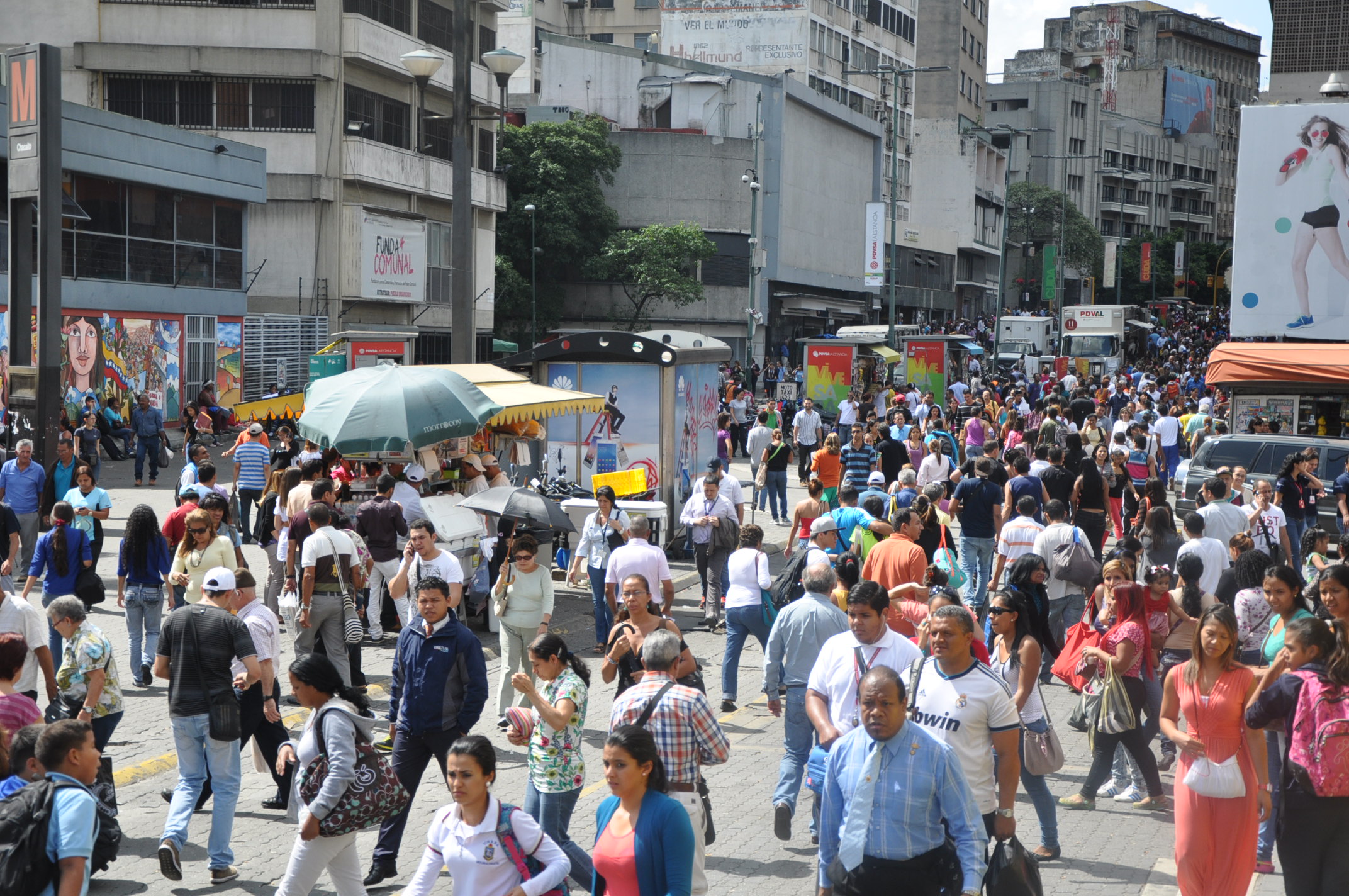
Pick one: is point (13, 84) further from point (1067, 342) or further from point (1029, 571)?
point (1067, 342)

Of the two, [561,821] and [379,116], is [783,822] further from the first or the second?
[379,116]

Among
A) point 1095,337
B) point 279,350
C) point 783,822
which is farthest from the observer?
point 1095,337

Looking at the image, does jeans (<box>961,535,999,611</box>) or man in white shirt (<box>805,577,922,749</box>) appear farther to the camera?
jeans (<box>961,535,999,611</box>)

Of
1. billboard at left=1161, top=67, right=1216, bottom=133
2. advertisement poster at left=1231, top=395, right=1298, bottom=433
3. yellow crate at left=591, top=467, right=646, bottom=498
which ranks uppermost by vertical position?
billboard at left=1161, top=67, right=1216, bottom=133

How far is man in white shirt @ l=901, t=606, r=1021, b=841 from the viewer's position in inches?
230

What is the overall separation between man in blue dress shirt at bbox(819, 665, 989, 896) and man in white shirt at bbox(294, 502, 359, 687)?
5.83 metres

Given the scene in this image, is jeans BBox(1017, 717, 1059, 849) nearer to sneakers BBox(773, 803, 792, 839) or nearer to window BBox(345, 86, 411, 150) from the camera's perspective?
sneakers BBox(773, 803, 792, 839)

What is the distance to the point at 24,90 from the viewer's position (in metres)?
16.2

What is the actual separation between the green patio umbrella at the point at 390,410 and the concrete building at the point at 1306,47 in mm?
27883

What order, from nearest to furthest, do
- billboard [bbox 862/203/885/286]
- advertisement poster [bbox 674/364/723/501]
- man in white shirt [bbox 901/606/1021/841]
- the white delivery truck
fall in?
man in white shirt [bbox 901/606/1021/841] → advertisement poster [bbox 674/364/723/501] → the white delivery truck → billboard [bbox 862/203/885/286]

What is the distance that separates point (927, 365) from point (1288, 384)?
60.3ft

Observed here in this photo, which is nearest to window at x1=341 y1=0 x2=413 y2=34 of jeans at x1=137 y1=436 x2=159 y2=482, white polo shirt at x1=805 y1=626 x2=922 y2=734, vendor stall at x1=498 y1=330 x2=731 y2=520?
jeans at x1=137 y1=436 x2=159 y2=482

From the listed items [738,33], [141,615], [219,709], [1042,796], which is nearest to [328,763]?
[219,709]

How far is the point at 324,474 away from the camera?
43.2 ft
